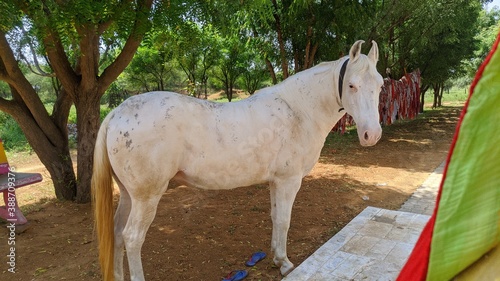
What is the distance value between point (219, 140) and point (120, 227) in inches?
46.7

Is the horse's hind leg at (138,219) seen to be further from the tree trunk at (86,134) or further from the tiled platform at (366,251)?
the tree trunk at (86,134)

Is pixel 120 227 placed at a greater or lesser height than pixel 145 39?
lesser

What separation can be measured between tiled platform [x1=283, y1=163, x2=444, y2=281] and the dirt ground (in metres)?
0.54

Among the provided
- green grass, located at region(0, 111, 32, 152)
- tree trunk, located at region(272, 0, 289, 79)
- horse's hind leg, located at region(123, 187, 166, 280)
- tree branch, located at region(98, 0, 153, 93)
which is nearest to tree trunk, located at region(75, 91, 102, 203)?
tree branch, located at region(98, 0, 153, 93)

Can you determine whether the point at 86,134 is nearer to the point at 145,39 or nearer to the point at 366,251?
the point at 145,39

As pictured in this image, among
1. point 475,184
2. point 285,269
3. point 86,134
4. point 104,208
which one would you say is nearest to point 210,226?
point 285,269

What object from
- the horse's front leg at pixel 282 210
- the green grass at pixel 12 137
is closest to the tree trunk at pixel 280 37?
the horse's front leg at pixel 282 210

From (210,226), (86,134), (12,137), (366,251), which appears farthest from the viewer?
(12,137)

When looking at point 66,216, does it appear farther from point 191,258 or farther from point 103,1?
point 103,1

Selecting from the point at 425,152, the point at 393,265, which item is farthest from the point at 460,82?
the point at 393,265

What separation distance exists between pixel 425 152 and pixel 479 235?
9478 mm

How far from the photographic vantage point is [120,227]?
2596mm

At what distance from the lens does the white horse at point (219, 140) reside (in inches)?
85.7

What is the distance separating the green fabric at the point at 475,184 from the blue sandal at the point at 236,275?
274 centimetres
